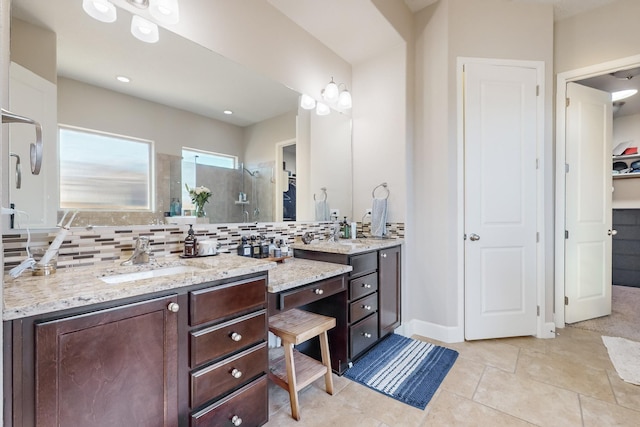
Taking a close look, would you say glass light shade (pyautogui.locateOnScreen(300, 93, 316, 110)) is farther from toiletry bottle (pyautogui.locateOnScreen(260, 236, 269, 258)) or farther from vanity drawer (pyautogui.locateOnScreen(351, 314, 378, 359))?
vanity drawer (pyautogui.locateOnScreen(351, 314, 378, 359))

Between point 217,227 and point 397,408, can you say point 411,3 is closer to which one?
point 217,227

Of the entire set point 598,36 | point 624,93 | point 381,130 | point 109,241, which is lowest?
point 109,241

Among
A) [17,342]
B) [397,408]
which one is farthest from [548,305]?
[17,342]

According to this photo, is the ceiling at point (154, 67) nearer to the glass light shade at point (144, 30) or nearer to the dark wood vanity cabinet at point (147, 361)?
the glass light shade at point (144, 30)

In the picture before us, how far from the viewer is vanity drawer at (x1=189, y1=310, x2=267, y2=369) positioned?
3.80 feet

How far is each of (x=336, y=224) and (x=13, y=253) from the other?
2167mm

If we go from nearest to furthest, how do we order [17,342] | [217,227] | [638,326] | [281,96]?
[17,342], [217,227], [281,96], [638,326]

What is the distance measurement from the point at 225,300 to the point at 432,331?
2.06 meters

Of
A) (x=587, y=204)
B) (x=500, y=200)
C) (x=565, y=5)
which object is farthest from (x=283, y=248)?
(x=565, y=5)

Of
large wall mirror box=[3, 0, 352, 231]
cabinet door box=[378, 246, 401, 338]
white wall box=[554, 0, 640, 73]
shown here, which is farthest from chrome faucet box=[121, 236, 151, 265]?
white wall box=[554, 0, 640, 73]

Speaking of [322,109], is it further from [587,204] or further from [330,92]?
[587,204]

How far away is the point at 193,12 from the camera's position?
5.55 ft

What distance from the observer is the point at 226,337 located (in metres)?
1.25

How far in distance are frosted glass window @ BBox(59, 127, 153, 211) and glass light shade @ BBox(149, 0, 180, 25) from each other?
26.7 inches
